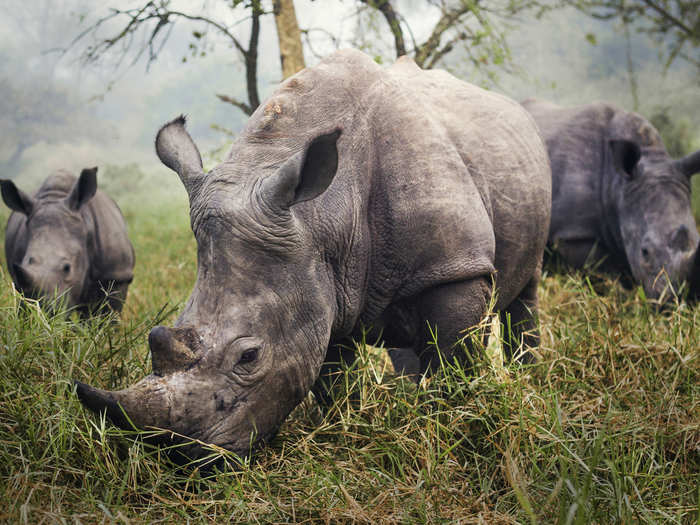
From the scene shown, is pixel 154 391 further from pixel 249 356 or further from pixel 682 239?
pixel 682 239

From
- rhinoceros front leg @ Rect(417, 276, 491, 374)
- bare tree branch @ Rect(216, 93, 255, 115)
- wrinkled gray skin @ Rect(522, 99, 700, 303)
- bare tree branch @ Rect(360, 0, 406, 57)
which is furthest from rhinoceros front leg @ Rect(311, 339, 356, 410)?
bare tree branch @ Rect(360, 0, 406, 57)

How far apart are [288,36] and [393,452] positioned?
4.59 m

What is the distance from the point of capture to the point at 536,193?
3.72m

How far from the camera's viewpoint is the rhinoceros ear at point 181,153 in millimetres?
2906

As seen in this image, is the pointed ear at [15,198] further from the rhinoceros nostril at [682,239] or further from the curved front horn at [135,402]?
the rhinoceros nostril at [682,239]

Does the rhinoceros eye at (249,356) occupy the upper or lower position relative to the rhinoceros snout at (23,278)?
upper

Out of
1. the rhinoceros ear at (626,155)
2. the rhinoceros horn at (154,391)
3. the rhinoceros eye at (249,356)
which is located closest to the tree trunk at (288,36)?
the rhinoceros ear at (626,155)

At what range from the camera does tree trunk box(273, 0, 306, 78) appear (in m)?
6.26

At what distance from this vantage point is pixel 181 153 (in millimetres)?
3039

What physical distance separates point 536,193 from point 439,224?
96cm

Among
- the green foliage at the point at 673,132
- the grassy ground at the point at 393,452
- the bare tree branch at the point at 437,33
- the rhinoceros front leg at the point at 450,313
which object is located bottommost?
the green foliage at the point at 673,132

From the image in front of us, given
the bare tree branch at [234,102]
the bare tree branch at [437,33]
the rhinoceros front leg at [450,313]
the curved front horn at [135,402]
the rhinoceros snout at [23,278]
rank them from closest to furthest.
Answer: the curved front horn at [135,402], the rhinoceros front leg at [450,313], the rhinoceros snout at [23,278], the bare tree branch at [234,102], the bare tree branch at [437,33]

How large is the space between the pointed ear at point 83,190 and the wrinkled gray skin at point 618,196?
4.20 m

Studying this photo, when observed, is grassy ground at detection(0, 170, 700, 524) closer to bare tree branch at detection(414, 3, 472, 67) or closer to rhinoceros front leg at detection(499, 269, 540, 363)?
rhinoceros front leg at detection(499, 269, 540, 363)
